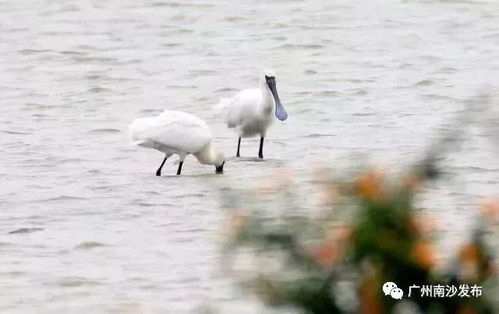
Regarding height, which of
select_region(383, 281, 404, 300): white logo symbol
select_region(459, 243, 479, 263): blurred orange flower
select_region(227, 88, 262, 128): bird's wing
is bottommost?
select_region(227, 88, 262, 128): bird's wing

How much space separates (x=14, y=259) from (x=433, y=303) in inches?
→ 210

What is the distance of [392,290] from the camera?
4703mm

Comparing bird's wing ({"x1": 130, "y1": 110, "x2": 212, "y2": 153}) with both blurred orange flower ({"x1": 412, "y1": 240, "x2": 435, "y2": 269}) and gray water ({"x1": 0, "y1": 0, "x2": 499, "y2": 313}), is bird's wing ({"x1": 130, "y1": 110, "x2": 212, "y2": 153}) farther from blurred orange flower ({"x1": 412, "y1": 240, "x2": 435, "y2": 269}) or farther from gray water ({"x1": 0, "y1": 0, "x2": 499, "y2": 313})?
blurred orange flower ({"x1": 412, "y1": 240, "x2": 435, "y2": 269})

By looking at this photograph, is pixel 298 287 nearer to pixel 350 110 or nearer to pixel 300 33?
pixel 350 110

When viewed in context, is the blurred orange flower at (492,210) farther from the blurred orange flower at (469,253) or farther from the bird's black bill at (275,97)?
the bird's black bill at (275,97)

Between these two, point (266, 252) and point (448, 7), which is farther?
point (448, 7)

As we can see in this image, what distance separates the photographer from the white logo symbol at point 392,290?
4.68 metres

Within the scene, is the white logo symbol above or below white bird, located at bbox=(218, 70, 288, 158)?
above

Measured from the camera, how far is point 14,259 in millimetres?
9734

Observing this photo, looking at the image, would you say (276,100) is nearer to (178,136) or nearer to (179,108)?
(178,136)

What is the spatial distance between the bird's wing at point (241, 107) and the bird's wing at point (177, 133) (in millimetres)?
864

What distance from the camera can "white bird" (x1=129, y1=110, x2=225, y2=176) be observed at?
11.8m

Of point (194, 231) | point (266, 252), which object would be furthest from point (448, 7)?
point (266, 252)

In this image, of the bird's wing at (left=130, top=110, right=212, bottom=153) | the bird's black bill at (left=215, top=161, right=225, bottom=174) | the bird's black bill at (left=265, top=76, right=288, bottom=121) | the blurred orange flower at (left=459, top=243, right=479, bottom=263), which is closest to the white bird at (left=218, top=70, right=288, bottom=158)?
the bird's black bill at (left=265, top=76, right=288, bottom=121)
